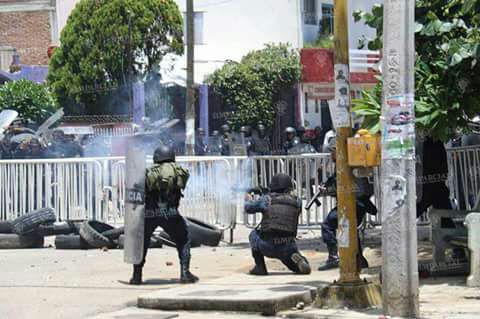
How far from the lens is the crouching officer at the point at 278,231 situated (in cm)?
1133

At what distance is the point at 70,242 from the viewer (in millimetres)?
14641

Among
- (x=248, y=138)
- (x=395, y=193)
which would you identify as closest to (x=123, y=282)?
(x=395, y=193)

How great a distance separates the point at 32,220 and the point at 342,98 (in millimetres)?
7349

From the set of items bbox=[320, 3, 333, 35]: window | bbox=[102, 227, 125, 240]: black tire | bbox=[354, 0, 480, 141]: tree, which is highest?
bbox=[320, 3, 333, 35]: window

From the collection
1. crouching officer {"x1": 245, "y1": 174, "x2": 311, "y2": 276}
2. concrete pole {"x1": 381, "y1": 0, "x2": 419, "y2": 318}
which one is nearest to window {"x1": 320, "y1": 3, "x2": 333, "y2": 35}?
crouching officer {"x1": 245, "y1": 174, "x2": 311, "y2": 276}

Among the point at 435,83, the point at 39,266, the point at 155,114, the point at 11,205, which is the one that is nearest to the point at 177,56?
the point at 155,114

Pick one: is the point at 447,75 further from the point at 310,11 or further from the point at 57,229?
the point at 310,11

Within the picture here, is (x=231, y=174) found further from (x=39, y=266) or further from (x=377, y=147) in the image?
(x=377, y=147)

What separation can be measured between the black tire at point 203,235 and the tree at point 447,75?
15.3 ft

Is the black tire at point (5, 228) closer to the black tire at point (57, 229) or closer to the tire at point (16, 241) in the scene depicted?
the tire at point (16, 241)

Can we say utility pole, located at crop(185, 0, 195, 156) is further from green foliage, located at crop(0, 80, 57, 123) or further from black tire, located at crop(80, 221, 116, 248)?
black tire, located at crop(80, 221, 116, 248)

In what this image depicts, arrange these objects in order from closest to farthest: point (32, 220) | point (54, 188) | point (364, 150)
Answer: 1. point (364, 150)
2. point (32, 220)
3. point (54, 188)

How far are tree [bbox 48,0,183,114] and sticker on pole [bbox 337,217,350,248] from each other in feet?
82.2

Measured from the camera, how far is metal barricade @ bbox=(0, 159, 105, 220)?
15.7m
